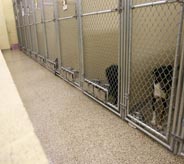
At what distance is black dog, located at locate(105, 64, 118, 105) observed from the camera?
2015 millimetres

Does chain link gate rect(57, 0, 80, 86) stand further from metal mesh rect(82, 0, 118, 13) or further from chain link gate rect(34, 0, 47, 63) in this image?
chain link gate rect(34, 0, 47, 63)

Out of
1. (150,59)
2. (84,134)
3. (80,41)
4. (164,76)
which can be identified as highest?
(80,41)

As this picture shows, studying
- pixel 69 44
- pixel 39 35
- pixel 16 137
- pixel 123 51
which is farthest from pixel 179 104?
pixel 39 35

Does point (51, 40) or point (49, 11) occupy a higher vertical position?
point (49, 11)

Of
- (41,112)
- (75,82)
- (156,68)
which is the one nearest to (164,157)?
(156,68)

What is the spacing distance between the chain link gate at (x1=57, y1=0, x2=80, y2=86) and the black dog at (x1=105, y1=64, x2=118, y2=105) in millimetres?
750

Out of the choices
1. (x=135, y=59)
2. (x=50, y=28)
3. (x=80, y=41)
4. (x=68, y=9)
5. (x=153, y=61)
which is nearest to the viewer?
(x=153, y=61)

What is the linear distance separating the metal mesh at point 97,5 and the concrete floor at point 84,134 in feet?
3.70

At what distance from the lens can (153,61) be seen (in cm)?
163

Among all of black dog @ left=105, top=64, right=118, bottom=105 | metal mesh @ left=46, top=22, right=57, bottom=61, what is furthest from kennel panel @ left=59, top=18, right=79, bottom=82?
black dog @ left=105, top=64, right=118, bottom=105

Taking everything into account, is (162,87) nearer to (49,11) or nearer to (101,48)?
(101,48)

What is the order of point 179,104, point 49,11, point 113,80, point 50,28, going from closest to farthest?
point 179,104 < point 113,80 < point 49,11 < point 50,28

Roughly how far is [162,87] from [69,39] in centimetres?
182

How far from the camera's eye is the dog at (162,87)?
4.86 feet
